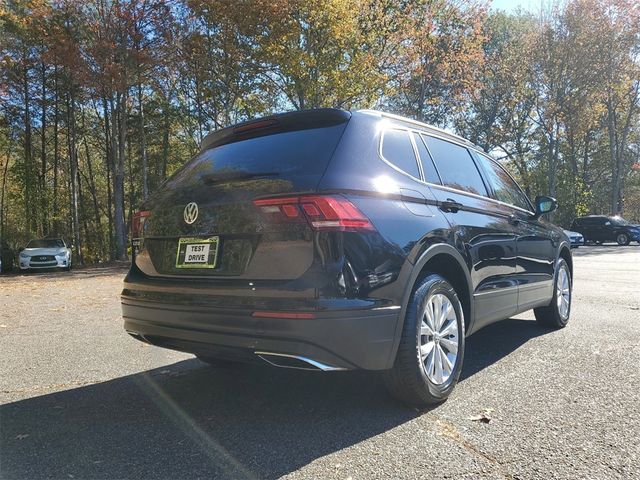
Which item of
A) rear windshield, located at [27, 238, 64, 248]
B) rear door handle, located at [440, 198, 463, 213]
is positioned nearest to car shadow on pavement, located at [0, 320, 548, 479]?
rear door handle, located at [440, 198, 463, 213]

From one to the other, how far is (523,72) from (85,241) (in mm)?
30949

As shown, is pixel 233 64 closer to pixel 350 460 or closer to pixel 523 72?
pixel 350 460

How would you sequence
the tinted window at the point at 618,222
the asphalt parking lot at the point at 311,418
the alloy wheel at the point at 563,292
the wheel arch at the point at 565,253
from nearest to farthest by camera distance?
the asphalt parking lot at the point at 311,418, the alloy wheel at the point at 563,292, the wheel arch at the point at 565,253, the tinted window at the point at 618,222

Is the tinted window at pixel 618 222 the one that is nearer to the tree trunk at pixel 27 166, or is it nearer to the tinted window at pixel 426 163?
the tinted window at pixel 426 163

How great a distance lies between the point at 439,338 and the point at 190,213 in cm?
178

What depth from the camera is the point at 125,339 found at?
5.47m

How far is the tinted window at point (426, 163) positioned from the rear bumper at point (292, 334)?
1.16 meters

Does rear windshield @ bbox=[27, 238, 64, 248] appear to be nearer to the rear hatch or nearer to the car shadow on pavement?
the car shadow on pavement

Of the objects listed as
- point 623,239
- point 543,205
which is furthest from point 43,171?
point 623,239

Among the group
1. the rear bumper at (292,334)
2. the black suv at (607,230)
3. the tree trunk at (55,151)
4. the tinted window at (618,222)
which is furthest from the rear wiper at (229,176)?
the tinted window at (618,222)

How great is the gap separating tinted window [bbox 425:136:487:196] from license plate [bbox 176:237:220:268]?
181cm

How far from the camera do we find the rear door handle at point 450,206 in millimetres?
3600

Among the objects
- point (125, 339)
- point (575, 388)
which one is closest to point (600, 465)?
point (575, 388)

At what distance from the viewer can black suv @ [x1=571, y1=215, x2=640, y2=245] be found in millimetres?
28766
